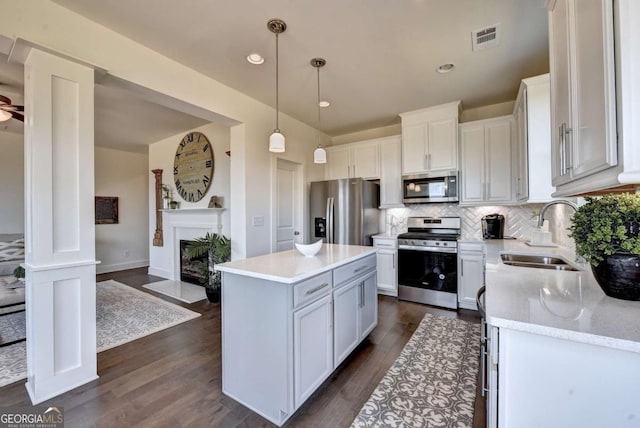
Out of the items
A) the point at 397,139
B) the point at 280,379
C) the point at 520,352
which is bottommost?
the point at 280,379

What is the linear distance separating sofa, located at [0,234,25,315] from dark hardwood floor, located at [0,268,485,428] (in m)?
1.35

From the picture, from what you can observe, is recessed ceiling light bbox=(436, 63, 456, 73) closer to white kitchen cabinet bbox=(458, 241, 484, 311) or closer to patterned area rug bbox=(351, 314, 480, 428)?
white kitchen cabinet bbox=(458, 241, 484, 311)

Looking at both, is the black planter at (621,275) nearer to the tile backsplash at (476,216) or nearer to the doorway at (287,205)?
the tile backsplash at (476,216)

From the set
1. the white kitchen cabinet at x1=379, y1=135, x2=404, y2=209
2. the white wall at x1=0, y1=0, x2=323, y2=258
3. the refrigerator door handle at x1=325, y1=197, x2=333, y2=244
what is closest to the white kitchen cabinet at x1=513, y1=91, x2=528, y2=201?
the white kitchen cabinet at x1=379, y1=135, x2=404, y2=209

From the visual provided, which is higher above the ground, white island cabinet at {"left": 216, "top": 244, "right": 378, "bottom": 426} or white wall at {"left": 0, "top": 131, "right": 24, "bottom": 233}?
white wall at {"left": 0, "top": 131, "right": 24, "bottom": 233}

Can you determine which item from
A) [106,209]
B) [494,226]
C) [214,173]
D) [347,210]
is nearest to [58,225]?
[214,173]

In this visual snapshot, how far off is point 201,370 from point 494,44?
3.85 meters

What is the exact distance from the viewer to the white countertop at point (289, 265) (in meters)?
1.62

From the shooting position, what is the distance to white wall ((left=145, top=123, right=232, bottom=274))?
441 cm

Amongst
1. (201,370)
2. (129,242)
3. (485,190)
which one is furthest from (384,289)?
(129,242)

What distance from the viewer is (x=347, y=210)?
409 cm

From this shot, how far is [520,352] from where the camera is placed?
3.19 feet

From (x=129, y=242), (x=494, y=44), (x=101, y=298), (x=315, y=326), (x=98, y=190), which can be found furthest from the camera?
(x=129, y=242)

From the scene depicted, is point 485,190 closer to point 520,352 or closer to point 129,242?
point 520,352
